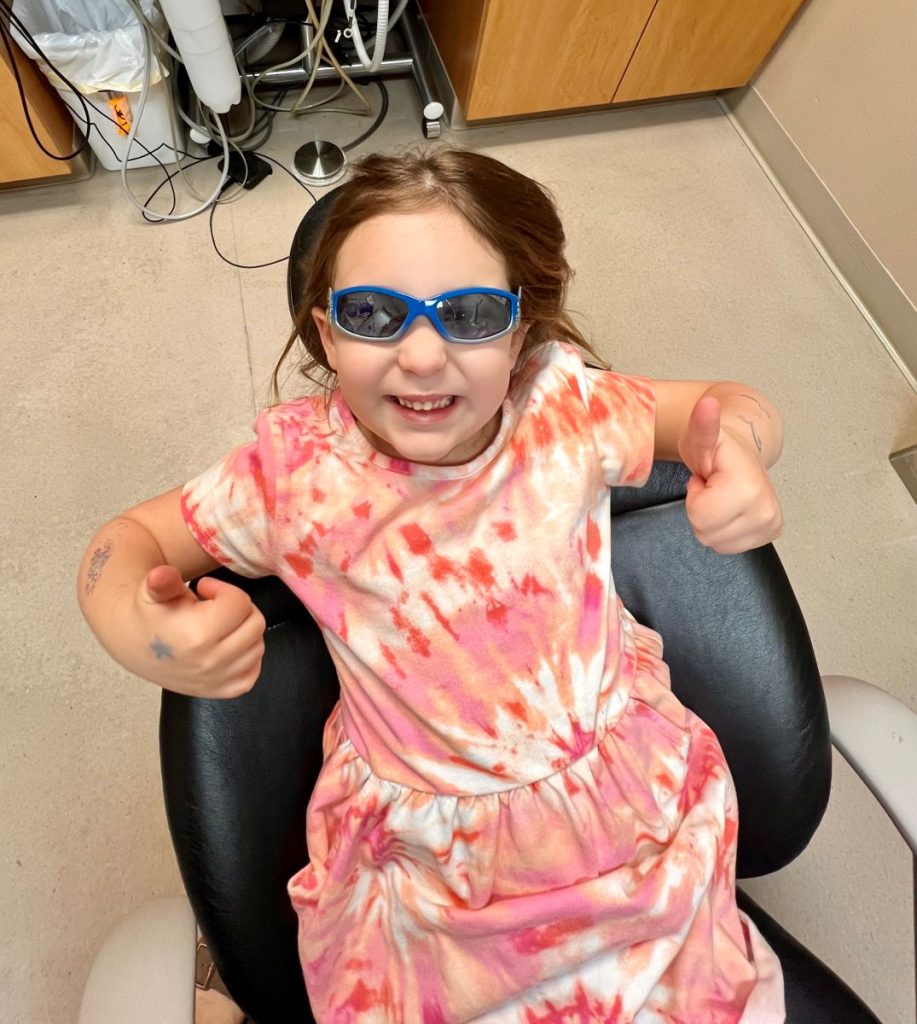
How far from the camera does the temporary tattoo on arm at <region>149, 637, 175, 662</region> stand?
0.52m

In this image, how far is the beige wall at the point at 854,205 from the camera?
1105mm

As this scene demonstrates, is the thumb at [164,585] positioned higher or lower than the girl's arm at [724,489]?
lower

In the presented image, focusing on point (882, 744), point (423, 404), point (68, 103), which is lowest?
point (68, 103)

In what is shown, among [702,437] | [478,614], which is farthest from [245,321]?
[702,437]

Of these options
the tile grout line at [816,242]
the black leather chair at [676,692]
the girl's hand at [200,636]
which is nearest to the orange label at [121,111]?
the black leather chair at [676,692]

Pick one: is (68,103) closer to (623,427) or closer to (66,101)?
(66,101)

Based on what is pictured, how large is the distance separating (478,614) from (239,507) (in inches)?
9.8

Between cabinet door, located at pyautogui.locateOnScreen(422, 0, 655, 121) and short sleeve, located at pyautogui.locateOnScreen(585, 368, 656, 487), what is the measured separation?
48.6 inches

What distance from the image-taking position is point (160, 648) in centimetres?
52

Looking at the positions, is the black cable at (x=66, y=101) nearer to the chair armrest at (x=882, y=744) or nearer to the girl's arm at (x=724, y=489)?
the girl's arm at (x=724, y=489)

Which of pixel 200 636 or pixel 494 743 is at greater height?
pixel 200 636

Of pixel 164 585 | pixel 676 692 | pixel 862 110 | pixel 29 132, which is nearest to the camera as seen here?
pixel 164 585

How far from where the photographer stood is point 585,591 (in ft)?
2.39

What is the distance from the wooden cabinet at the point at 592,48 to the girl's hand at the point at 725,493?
139 centimetres
